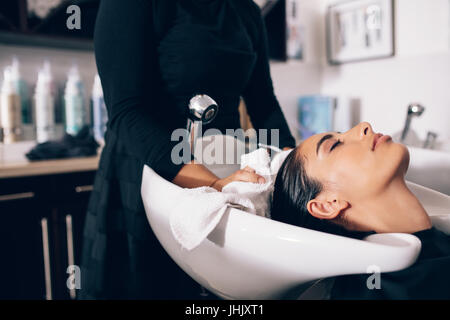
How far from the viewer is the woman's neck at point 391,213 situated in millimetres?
583

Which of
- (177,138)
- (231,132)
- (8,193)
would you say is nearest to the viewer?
(177,138)

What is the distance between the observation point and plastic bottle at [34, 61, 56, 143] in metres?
1.67

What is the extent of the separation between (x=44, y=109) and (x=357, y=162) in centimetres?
152

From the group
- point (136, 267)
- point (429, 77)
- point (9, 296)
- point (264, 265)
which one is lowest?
point (9, 296)

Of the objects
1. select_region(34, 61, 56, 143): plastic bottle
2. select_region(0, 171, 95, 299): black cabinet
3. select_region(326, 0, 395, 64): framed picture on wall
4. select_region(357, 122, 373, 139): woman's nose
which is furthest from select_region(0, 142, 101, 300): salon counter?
select_region(326, 0, 395, 64): framed picture on wall

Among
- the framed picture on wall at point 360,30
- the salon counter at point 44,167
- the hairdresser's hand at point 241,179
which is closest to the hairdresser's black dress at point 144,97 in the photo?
the hairdresser's hand at point 241,179

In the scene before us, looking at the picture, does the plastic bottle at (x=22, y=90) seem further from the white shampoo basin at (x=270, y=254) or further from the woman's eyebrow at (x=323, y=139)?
the woman's eyebrow at (x=323, y=139)

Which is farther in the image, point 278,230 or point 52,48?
point 52,48

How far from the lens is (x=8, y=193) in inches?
53.0

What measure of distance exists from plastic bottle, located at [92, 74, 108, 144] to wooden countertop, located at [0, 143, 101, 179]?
0.27 m

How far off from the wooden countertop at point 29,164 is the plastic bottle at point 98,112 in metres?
0.27

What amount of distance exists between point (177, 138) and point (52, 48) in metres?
1.36

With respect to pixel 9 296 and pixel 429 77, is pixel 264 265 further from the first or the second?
pixel 429 77
